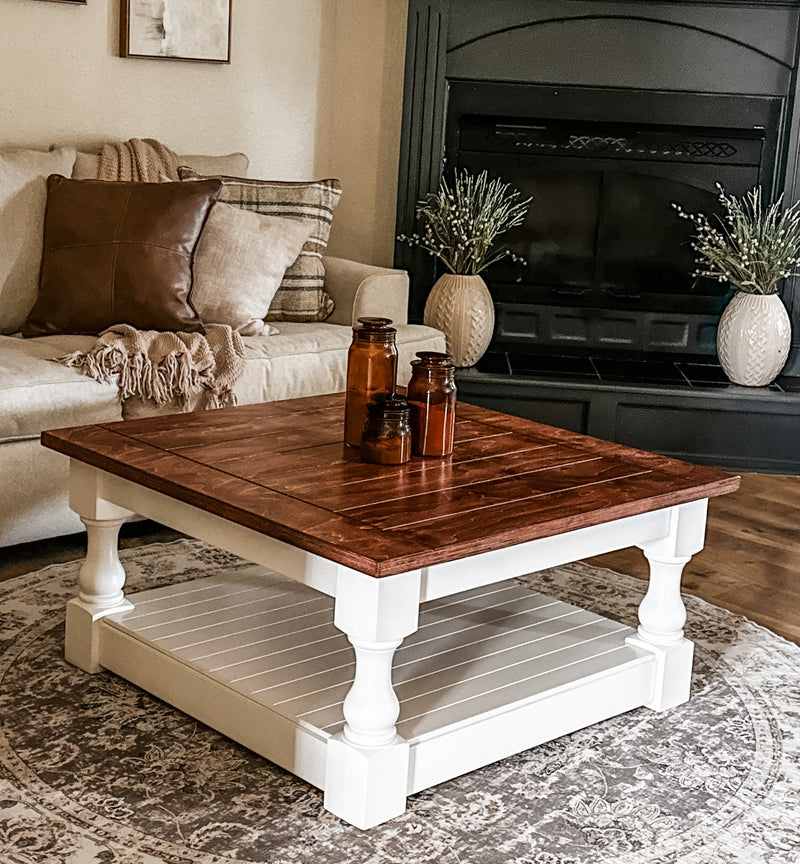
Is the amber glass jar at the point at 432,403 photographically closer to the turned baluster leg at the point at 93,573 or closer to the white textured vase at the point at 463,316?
the turned baluster leg at the point at 93,573

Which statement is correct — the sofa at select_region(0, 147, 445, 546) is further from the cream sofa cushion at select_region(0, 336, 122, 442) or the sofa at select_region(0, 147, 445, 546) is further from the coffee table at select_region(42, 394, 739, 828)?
the coffee table at select_region(42, 394, 739, 828)

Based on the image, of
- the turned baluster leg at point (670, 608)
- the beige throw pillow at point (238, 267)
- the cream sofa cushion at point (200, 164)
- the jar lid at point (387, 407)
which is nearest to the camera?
the jar lid at point (387, 407)

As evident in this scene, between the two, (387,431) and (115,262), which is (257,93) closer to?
(115,262)

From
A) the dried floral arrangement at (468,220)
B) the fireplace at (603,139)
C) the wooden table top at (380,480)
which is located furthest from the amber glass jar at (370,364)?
the fireplace at (603,139)

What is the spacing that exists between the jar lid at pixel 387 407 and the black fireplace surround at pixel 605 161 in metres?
2.03

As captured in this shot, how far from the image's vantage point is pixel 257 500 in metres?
1.92

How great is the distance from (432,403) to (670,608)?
0.61m

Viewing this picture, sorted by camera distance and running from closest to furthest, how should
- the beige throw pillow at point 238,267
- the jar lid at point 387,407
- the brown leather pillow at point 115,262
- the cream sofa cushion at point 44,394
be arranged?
the jar lid at point 387,407 < the cream sofa cushion at point 44,394 < the brown leather pillow at point 115,262 < the beige throw pillow at point 238,267

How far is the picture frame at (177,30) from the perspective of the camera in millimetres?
3955

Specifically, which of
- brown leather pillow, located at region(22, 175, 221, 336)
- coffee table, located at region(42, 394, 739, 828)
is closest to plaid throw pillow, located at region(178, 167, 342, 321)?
brown leather pillow, located at region(22, 175, 221, 336)

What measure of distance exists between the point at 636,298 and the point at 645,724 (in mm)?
2542

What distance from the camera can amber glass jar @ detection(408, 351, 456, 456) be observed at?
7.15ft

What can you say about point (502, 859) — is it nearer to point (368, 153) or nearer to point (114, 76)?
point (114, 76)

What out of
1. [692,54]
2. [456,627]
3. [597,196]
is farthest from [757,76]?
[456,627]
